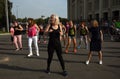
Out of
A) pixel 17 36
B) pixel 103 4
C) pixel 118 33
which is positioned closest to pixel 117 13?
pixel 103 4

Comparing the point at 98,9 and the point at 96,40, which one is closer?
the point at 96,40

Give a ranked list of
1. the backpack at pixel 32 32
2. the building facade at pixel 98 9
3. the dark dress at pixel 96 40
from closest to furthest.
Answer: the dark dress at pixel 96 40 < the backpack at pixel 32 32 < the building facade at pixel 98 9

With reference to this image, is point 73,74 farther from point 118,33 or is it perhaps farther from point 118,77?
point 118,33

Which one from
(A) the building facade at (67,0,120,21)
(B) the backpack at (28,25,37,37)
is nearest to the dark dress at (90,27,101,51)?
(B) the backpack at (28,25,37,37)

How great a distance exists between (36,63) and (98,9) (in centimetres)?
5966

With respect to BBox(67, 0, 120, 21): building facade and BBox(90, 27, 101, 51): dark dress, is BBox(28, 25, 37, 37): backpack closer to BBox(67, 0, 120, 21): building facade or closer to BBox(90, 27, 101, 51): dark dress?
BBox(90, 27, 101, 51): dark dress

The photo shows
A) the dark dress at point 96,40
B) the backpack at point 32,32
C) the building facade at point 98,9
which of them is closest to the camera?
the dark dress at point 96,40

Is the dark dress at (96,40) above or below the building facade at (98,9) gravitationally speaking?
below

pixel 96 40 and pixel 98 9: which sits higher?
pixel 98 9

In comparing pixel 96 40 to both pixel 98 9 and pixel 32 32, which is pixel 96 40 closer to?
pixel 32 32

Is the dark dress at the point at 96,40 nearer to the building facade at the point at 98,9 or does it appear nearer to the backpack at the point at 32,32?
the backpack at the point at 32,32

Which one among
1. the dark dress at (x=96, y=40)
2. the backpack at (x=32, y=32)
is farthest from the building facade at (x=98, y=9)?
the dark dress at (x=96, y=40)

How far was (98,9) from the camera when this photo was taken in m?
69.2

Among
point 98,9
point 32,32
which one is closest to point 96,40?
point 32,32
